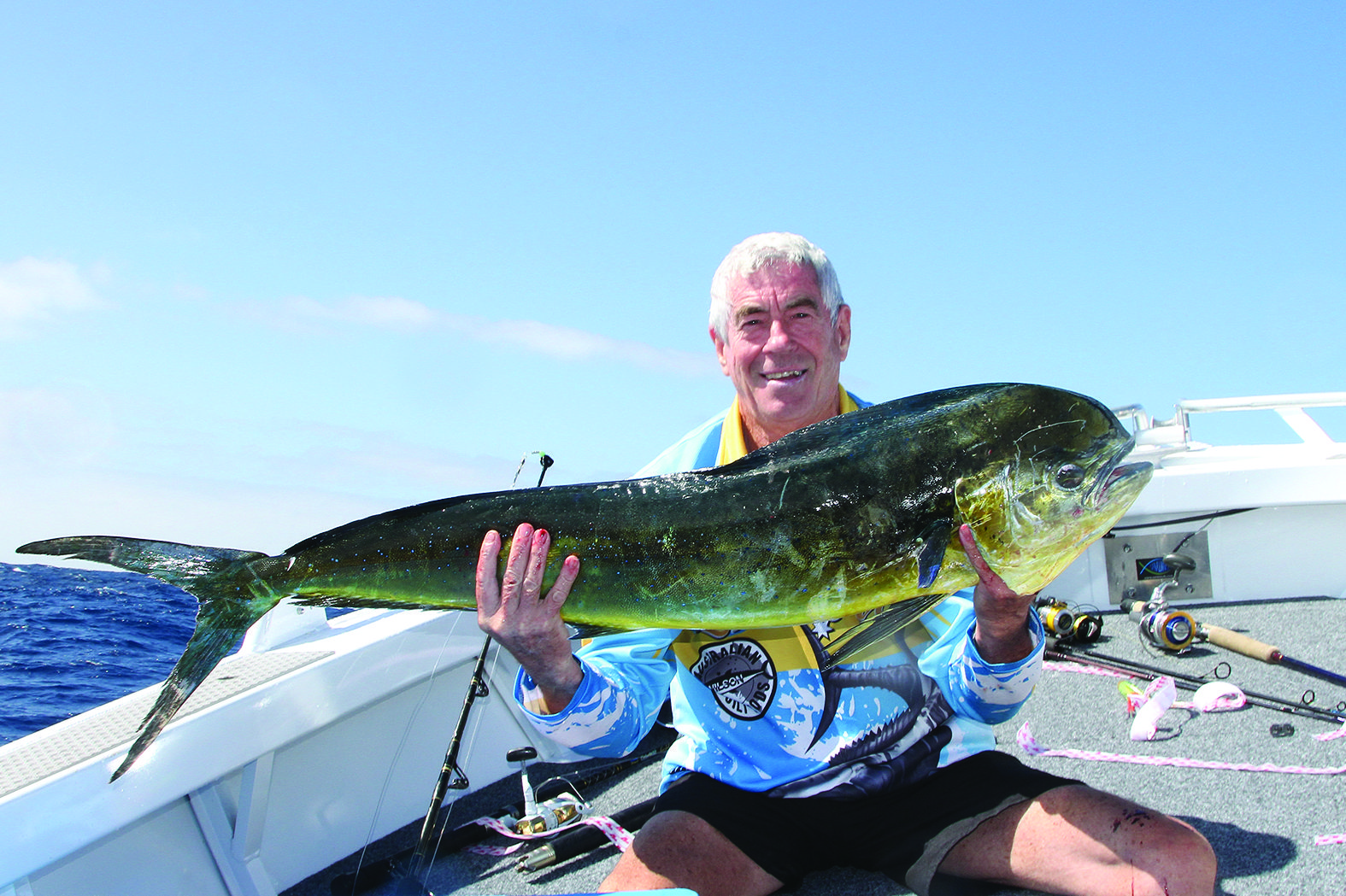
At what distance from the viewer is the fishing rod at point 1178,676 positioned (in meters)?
4.09

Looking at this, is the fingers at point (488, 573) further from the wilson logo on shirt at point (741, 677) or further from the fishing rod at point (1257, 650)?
the fishing rod at point (1257, 650)

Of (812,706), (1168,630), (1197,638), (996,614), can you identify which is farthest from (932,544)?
(1197,638)

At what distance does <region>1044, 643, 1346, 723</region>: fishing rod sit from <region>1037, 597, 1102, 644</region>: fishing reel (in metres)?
0.09

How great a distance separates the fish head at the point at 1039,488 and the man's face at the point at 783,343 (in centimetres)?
86

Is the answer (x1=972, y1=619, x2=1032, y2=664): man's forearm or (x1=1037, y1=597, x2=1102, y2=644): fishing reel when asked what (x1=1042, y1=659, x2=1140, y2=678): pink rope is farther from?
(x1=972, y1=619, x2=1032, y2=664): man's forearm

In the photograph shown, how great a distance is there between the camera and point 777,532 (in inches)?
81.6

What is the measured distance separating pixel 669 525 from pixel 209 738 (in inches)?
78.2

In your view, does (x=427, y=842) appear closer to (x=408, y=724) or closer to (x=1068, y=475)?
(x=408, y=724)

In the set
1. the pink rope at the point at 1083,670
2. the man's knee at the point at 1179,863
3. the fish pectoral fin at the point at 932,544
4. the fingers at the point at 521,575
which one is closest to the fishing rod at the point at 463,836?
the fingers at the point at 521,575

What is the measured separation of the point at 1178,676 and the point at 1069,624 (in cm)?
84

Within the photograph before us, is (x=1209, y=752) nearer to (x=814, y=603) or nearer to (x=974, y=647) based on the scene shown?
(x=974, y=647)

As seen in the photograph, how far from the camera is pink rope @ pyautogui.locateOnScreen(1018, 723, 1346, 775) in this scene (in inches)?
140

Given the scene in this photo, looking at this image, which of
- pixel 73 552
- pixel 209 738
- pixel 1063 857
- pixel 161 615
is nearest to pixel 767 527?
pixel 1063 857

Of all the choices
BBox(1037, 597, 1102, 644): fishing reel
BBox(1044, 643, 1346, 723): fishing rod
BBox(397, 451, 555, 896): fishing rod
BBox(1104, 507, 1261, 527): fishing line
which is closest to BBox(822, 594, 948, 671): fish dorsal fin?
BBox(397, 451, 555, 896): fishing rod
